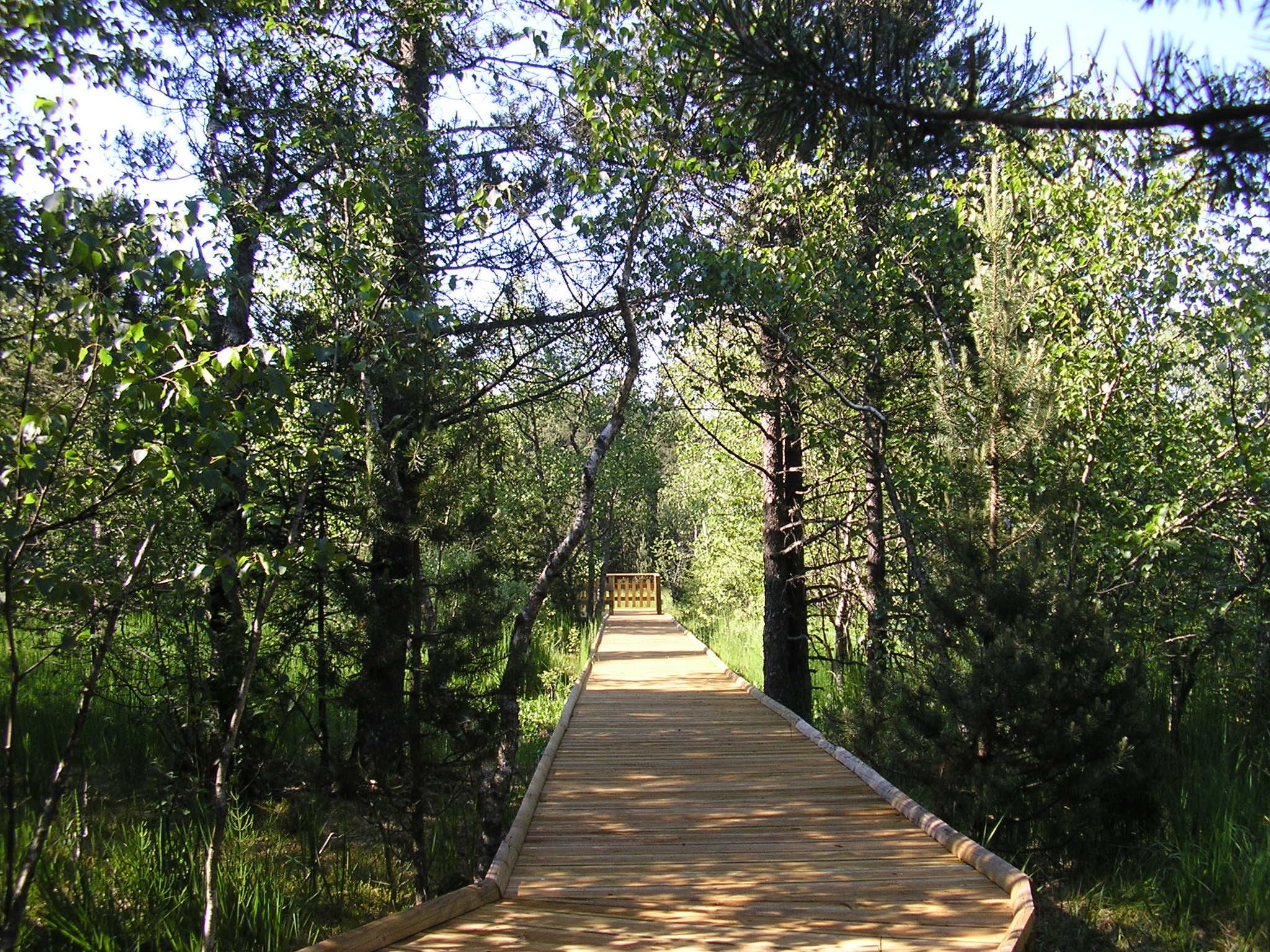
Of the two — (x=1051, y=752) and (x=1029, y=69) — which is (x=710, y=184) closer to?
(x=1029, y=69)

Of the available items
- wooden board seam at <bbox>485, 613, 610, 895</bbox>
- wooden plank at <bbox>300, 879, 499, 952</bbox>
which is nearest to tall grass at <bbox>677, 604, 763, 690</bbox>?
wooden board seam at <bbox>485, 613, 610, 895</bbox>

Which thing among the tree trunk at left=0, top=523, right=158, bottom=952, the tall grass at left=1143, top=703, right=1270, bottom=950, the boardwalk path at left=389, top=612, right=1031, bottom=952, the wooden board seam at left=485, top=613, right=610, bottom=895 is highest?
the tree trunk at left=0, top=523, right=158, bottom=952

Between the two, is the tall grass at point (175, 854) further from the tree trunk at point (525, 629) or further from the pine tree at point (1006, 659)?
the pine tree at point (1006, 659)

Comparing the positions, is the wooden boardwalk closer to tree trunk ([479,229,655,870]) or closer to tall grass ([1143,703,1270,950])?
tree trunk ([479,229,655,870])

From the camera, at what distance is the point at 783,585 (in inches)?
357

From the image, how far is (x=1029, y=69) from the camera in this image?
8.12m

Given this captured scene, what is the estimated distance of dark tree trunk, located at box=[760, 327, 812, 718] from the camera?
9.03 m

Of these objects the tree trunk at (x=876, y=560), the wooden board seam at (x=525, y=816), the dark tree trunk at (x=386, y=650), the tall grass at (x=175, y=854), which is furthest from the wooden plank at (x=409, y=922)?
the tree trunk at (x=876, y=560)

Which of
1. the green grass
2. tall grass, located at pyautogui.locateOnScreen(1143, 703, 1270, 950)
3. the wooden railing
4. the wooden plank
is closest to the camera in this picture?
the wooden plank

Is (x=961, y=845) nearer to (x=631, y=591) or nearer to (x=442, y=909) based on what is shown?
(x=442, y=909)

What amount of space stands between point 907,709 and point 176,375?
4.02m

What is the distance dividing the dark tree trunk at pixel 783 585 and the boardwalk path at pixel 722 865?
229cm

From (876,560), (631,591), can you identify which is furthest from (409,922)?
(631,591)

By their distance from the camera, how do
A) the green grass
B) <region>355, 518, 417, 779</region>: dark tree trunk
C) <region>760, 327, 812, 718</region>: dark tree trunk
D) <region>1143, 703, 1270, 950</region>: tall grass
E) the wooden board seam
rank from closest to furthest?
the wooden board seam < <region>1143, 703, 1270, 950</region>: tall grass < <region>355, 518, 417, 779</region>: dark tree trunk < <region>760, 327, 812, 718</region>: dark tree trunk < the green grass
